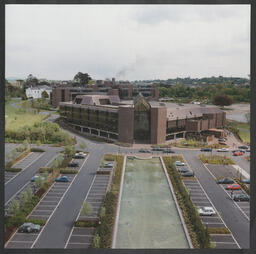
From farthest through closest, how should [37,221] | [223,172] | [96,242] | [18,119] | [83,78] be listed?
[83,78] < [18,119] < [223,172] < [37,221] < [96,242]

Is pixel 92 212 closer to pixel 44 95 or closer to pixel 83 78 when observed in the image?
pixel 44 95

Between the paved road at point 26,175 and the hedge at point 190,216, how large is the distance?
36.4 ft

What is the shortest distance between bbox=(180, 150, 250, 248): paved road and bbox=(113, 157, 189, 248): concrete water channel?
8.55 ft

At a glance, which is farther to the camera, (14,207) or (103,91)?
(103,91)

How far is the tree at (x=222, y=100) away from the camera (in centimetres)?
5366

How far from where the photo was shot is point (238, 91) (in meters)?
56.5

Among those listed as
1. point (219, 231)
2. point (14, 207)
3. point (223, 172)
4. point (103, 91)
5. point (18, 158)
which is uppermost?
point (103, 91)

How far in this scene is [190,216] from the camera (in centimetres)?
1466

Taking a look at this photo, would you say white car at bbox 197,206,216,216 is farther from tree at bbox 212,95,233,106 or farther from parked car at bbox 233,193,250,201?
tree at bbox 212,95,233,106

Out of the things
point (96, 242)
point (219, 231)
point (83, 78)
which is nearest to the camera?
point (96, 242)

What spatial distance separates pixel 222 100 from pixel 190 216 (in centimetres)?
4374

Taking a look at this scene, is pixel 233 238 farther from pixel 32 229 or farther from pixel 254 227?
pixel 32 229

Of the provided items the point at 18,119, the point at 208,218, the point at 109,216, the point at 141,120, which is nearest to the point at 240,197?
the point at 208,218
